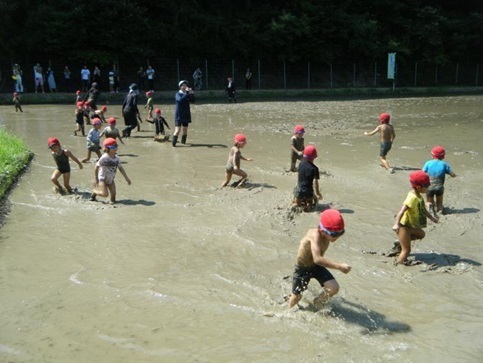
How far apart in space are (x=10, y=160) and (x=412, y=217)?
9.39m

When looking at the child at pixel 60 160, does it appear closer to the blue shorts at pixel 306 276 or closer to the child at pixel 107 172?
the child at pixel 107 172

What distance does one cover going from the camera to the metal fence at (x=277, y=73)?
113 feet

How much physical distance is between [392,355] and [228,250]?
10.6 ft

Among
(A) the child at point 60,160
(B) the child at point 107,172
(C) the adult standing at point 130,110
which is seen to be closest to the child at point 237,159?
(B) the child at point 107,172

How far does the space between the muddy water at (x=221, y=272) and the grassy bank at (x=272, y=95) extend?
56.7 ft

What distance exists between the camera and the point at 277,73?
41.2m

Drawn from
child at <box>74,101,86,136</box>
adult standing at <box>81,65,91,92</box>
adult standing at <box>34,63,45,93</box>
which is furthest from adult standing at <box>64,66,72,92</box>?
child at <box>74,101,86,136</box>

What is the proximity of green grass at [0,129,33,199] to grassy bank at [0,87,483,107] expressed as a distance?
50.6ft

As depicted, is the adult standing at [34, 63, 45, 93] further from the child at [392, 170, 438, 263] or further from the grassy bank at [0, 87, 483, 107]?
the child at [392, 170, 438, 263]

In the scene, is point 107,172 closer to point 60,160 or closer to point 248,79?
point 60,160

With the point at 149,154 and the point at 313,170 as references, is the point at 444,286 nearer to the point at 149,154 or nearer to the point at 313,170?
the point at 313,170

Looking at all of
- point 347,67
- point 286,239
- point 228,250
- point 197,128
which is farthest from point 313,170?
point 347,67

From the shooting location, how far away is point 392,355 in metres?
5.20

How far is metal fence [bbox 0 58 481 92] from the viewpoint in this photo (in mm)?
34562
